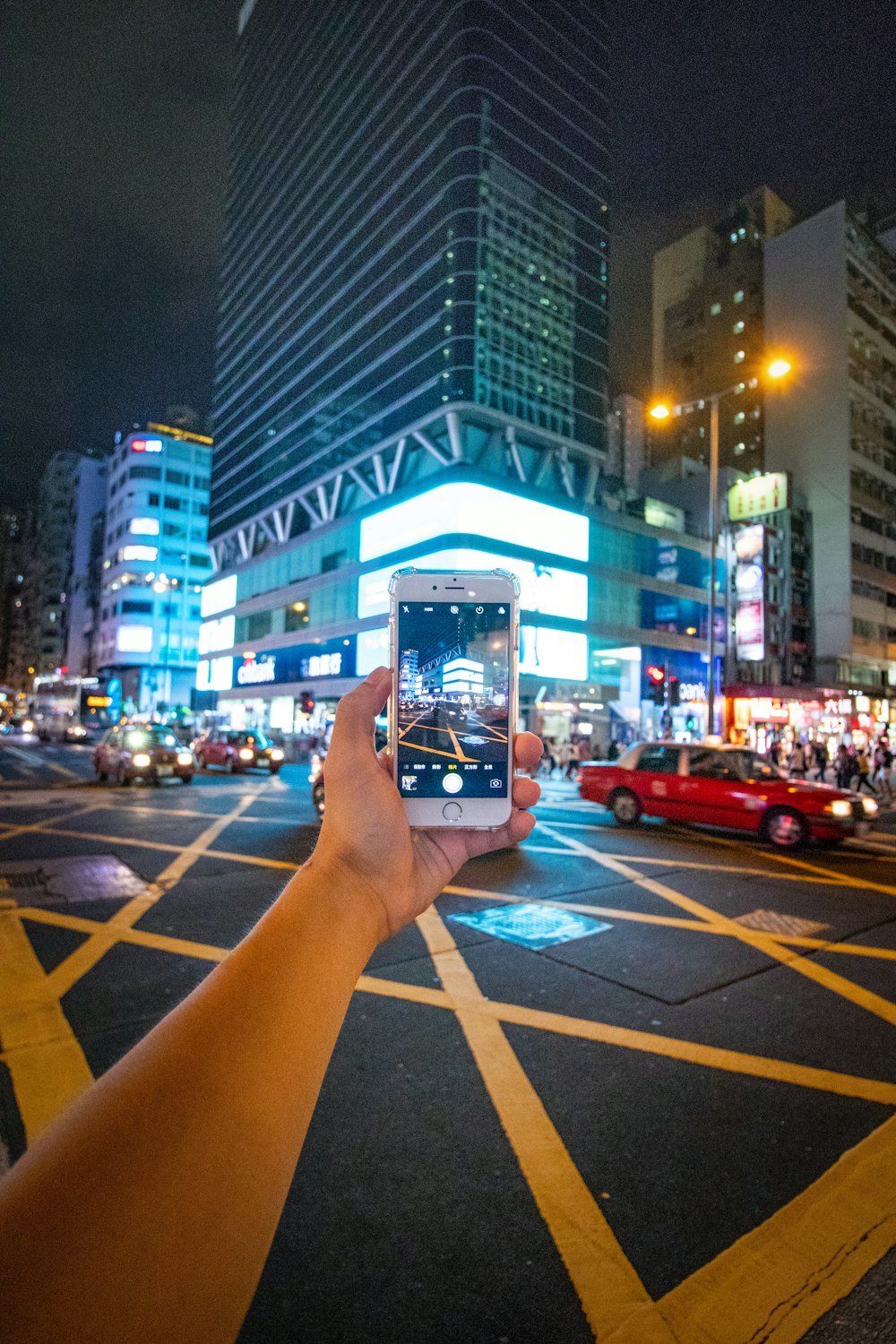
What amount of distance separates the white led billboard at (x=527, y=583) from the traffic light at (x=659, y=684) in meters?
21.7

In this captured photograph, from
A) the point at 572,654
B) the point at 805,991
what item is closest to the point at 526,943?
the point at 805,991

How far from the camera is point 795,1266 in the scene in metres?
2.51

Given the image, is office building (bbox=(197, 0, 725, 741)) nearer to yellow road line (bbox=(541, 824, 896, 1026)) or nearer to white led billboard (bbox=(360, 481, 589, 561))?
white led billboard (bbox=(360, 481, 589, 561))

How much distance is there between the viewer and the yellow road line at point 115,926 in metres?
5.27

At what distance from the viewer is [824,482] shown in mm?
63688

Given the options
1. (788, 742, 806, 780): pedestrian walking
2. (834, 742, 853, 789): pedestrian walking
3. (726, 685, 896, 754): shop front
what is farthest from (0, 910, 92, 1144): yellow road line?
(726, 685, 896, 754): shop front

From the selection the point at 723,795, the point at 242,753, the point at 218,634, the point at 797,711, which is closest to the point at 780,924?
the point at 723,795

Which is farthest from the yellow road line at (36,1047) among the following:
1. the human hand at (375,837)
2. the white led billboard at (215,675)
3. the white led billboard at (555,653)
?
the white led billboard at (215,675)

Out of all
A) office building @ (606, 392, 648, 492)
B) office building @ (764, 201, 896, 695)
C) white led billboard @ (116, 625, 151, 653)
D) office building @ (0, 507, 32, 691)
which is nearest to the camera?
office building @ (764, 201, 896, 695)

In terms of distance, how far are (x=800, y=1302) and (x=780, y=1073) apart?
1748 mm

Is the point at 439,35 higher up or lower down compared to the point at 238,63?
lower down

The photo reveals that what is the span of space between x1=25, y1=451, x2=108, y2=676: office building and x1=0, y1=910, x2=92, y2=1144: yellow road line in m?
120

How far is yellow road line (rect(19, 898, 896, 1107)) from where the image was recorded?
383 cm

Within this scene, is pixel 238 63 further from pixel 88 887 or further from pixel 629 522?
pixel 88 887
